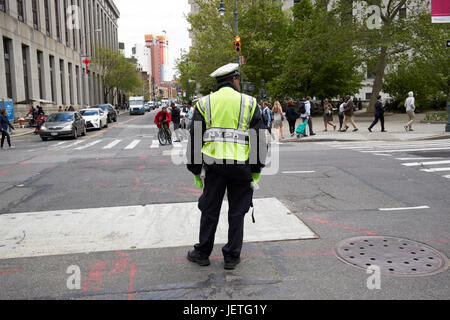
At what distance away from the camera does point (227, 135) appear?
12.9ft

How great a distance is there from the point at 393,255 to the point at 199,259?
6.74 feet

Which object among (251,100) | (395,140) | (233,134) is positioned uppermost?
(251,100)

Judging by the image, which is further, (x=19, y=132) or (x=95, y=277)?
(x=19, y=132)

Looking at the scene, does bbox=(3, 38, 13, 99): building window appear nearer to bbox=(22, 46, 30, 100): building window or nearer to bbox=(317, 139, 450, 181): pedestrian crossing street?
bbox=(22, 46, 30, 100): building window

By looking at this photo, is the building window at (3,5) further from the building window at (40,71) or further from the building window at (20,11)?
the building window at (40,71)

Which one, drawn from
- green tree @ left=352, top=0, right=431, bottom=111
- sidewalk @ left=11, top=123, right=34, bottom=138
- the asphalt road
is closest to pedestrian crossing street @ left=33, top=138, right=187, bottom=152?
the asphalt road

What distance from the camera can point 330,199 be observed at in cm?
697

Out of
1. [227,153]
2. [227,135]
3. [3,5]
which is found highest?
[3,5]

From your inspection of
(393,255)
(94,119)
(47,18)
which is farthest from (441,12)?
(47,18)

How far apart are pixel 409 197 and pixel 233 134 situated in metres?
4.47

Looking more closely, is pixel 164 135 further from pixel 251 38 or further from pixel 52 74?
pixel 52 74
